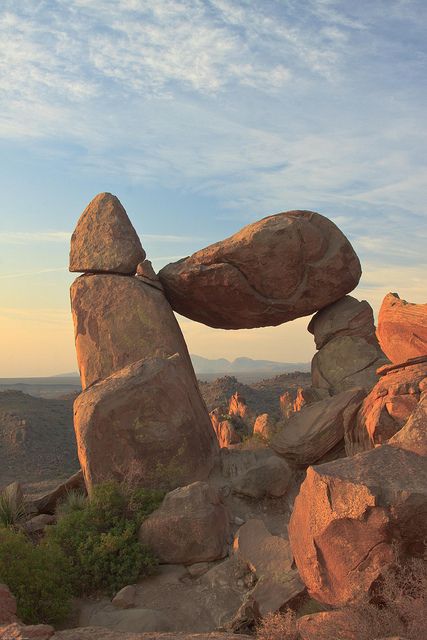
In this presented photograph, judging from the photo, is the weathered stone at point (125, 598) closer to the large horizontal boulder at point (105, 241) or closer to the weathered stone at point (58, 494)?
the weathered stone at point (58, 494)

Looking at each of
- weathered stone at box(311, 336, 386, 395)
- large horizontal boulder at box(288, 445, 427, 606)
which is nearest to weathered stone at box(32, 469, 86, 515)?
weathered stone at box(311, 336, 386, 395)

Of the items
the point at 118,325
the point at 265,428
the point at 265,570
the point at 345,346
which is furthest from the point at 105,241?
the point at 265,570

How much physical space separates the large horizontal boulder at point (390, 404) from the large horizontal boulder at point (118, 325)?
482 centimetres

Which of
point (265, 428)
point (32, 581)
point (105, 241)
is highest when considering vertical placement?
point (105, 241)

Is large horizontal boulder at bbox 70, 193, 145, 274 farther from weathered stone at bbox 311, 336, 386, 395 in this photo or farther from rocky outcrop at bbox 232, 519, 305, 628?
rocky outcrop at bbox 232, 519, 305, 628

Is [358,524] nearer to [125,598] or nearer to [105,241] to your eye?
[125,598]

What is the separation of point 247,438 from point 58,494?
483 cm

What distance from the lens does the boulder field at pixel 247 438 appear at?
628cm

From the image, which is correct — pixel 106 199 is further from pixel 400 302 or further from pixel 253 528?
pixel 253 528

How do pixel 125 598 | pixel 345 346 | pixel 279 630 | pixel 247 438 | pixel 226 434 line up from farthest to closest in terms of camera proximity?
pixel 226 434
pixel 345 346
pixel 247 438
pixel 125 598
pixel 279 630

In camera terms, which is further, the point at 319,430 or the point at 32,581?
the point at 319,430

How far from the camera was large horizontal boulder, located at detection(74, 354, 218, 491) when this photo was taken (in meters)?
11.7

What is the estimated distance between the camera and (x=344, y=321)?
16422 millimetres

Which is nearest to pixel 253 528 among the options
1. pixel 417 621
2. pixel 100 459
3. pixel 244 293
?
pixel 100 459
